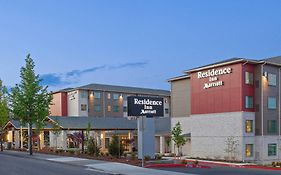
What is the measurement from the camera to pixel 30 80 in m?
44.4

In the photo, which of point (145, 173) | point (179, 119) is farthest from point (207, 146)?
point (145, 173)

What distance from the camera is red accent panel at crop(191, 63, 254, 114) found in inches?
1717

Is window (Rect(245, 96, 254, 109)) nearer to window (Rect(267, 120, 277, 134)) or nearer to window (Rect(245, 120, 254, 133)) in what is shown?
window (Rect(245, 120, 254, 133))

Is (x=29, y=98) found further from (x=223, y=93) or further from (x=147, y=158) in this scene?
Result: (x=223, y=93)

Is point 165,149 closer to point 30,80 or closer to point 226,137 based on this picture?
point 226,137

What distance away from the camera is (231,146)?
43.7 m

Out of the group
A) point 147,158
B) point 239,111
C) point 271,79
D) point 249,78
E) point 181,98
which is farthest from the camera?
point 181,98

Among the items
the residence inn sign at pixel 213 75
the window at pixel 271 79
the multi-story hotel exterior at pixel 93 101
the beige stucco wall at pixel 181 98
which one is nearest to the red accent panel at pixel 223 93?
the residence inn sign at pixel 213 75

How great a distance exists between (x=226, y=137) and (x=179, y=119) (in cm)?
1209

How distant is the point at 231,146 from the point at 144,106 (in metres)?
15.6

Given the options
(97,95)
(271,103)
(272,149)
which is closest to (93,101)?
(97,95)

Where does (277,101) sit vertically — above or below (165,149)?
above

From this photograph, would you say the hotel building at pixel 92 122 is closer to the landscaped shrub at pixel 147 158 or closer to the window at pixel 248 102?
the landscaped shrub at pixel 147 158

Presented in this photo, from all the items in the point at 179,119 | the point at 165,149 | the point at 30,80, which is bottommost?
the point at 165,149
